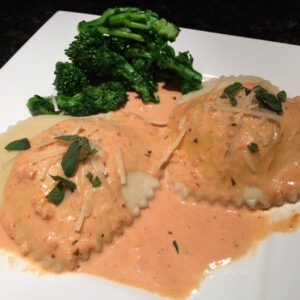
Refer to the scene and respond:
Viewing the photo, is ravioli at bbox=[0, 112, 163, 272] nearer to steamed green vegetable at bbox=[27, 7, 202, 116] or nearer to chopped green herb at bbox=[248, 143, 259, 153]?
steamed green vegetable at bbox=[27, 7, 202, 116]

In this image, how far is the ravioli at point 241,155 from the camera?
399cm

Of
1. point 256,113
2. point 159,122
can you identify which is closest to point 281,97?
point 256,113

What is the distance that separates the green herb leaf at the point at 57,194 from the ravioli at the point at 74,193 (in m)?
0.04

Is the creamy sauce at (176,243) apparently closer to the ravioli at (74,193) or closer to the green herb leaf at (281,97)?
the ravioli at (74,193)

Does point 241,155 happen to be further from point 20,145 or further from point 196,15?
point 196,15

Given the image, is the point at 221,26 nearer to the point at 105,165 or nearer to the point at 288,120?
the point at 288,120

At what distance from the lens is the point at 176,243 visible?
378 centimetres

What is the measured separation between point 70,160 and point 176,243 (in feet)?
3.91

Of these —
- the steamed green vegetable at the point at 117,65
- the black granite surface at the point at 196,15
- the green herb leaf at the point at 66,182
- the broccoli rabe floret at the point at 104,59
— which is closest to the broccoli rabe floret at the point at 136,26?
the steamed green vegetable at the point at 117,65

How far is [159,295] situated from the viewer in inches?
137

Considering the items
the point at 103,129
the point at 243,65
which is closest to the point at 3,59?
the point at 103,129

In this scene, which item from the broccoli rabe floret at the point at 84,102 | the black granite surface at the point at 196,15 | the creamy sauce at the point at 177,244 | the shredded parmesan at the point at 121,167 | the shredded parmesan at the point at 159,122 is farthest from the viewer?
the black granite surface at the point at 196,15

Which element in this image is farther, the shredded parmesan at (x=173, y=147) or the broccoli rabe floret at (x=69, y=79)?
the broccoli rabe floret at (x=69, y=79)

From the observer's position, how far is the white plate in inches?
136
